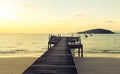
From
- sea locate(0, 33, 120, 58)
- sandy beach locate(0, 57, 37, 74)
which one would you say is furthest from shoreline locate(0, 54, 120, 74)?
sea locate(0, 33, 120, 58)

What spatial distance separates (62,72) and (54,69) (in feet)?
2.60

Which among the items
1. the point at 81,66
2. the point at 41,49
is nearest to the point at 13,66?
the point at 81,66

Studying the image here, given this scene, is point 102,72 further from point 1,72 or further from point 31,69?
point 31,69

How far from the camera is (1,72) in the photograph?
19234 mm

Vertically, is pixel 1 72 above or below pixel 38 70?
below

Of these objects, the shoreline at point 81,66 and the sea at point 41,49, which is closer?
the shoreline at point 81,66

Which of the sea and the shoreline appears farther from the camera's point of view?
the sea

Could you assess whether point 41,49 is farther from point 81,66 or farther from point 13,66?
point 81,66

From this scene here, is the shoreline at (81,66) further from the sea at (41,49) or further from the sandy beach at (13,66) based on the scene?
the sea at (41,49)

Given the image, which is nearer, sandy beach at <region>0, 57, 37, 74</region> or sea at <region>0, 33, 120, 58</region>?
sandy beach at <region>0, 57, 37, 74</region>

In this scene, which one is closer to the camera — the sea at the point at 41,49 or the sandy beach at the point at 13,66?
the sandy beach at the point at 13,66

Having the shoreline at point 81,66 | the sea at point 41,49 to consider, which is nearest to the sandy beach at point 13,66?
the shoreline at point 81,66

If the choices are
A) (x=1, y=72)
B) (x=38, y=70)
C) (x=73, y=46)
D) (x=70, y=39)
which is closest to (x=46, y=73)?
(x=38, y=70)

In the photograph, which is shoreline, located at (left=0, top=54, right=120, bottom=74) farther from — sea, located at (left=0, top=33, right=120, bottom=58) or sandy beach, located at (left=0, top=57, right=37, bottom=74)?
sea, located at (left=0, top=33, right=120, bottom=58)
